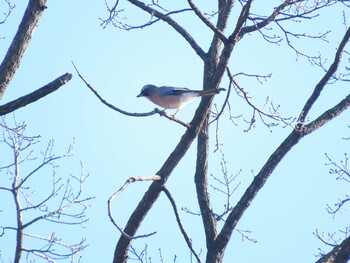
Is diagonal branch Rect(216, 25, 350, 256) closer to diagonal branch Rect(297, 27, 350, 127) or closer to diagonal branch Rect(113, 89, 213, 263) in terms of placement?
diagonal branch Rect(297, 27, 350, 127)

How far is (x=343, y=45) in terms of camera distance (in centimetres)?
538

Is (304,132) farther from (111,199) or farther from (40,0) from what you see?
(40,0)

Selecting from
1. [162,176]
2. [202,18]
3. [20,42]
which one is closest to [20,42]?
[20,42]

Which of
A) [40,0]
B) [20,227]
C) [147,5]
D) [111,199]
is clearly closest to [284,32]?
[147,5]

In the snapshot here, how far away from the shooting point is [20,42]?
5.08m

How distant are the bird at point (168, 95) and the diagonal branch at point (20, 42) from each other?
2520 mm

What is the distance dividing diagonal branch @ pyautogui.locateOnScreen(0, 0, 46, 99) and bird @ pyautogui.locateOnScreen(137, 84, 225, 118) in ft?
8.27

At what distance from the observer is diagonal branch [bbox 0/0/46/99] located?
4852mm

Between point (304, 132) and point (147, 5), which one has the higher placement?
point (147, 5)

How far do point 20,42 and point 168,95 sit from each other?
11.8 feet

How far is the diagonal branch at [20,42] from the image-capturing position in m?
4.85

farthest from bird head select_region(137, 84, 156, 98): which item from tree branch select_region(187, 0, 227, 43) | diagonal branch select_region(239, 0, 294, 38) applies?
tree branch select_region(187, 0, 227, 43)

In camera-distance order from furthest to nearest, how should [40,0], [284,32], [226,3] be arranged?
1. [226,3]
2. [284,32]
3. [40,0]

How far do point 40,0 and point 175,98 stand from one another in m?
3.31
